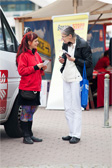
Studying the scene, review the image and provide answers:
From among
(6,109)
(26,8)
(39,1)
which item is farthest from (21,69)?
(26,8)

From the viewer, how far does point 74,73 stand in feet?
19.4

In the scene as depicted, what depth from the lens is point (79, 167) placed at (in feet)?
14.7

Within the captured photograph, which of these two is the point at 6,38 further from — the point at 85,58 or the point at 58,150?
the point at 58,150

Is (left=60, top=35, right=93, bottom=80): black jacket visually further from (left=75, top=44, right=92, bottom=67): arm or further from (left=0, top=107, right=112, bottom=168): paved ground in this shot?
(left=0, top=107, right=112, bottom=168): paved ground

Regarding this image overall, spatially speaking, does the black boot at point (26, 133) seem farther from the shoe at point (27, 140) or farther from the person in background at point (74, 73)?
the person in background at point (74, 73)

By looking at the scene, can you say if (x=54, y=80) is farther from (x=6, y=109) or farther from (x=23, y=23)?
(x=6, y=109)

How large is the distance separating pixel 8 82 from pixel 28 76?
336 millimetres

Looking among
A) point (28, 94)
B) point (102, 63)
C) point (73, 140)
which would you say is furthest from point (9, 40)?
point (102, 63)

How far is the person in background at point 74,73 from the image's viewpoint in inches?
233

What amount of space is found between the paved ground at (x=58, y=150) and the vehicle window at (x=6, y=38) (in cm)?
151

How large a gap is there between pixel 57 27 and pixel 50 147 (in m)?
5.08

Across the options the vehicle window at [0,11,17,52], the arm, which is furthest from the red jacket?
the arm

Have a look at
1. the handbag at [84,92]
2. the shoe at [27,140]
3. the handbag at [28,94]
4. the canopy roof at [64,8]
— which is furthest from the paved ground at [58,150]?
the canopy roof at [64,8]

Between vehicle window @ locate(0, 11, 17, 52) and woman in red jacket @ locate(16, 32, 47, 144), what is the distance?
0.83ft
